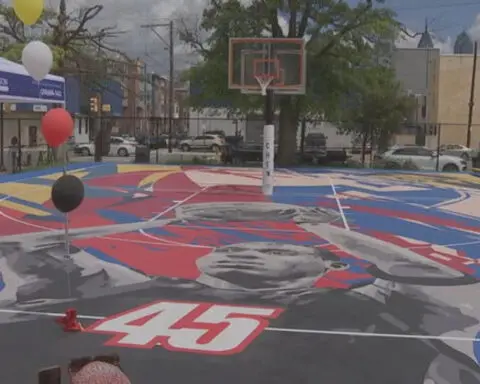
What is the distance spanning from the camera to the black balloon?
6461mm

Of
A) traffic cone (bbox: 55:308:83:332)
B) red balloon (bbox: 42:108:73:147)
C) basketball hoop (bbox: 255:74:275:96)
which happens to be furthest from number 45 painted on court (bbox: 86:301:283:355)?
basketball hoop (bbox: 255:74:275:96)

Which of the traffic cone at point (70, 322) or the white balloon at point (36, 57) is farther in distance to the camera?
the white balloon at point (36, 57)

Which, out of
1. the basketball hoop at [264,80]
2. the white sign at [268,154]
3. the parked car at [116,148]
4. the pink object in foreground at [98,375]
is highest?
the basketball hoop at [264,80]

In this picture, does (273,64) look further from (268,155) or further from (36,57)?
(36,57)

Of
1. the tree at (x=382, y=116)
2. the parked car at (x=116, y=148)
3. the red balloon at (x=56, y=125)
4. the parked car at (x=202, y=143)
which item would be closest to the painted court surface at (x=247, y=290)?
the red balloon at (x=56, y=125)

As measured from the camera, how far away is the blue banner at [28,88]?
708 inches

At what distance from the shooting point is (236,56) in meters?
22.1

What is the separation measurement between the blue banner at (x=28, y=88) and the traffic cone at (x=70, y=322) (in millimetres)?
12309

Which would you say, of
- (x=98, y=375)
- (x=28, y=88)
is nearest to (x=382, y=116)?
(x=28, y=88)

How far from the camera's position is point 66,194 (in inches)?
255

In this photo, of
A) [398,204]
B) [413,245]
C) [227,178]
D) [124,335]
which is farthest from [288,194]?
[124,335]

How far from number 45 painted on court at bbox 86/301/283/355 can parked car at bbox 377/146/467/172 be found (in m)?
24.7

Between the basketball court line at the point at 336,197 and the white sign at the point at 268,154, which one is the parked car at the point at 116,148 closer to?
the basketball court line at the point at 336,197

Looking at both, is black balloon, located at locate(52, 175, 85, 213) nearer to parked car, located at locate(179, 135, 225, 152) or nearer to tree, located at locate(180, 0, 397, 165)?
tree, located at locate(180, 0, 397, 165)
